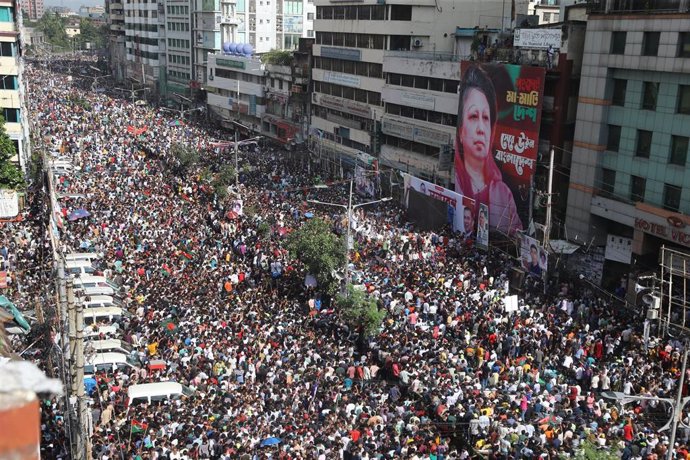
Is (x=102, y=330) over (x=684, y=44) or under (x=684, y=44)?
under

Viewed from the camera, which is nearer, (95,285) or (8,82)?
(95,285)

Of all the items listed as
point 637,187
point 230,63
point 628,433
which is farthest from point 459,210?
point 230,63

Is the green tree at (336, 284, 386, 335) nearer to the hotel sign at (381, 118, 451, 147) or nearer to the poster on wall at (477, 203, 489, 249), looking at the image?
the poster on wall at (477, 203, 489, 249)

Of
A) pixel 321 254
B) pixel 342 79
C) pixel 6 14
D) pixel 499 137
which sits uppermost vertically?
pixel 6 14

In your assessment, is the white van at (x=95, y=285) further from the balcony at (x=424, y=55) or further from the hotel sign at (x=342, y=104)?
the hotel sign at (x=342, y=104)

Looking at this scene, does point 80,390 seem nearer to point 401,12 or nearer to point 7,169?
point 7,169

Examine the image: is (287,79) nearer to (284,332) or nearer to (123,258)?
(123,258)
